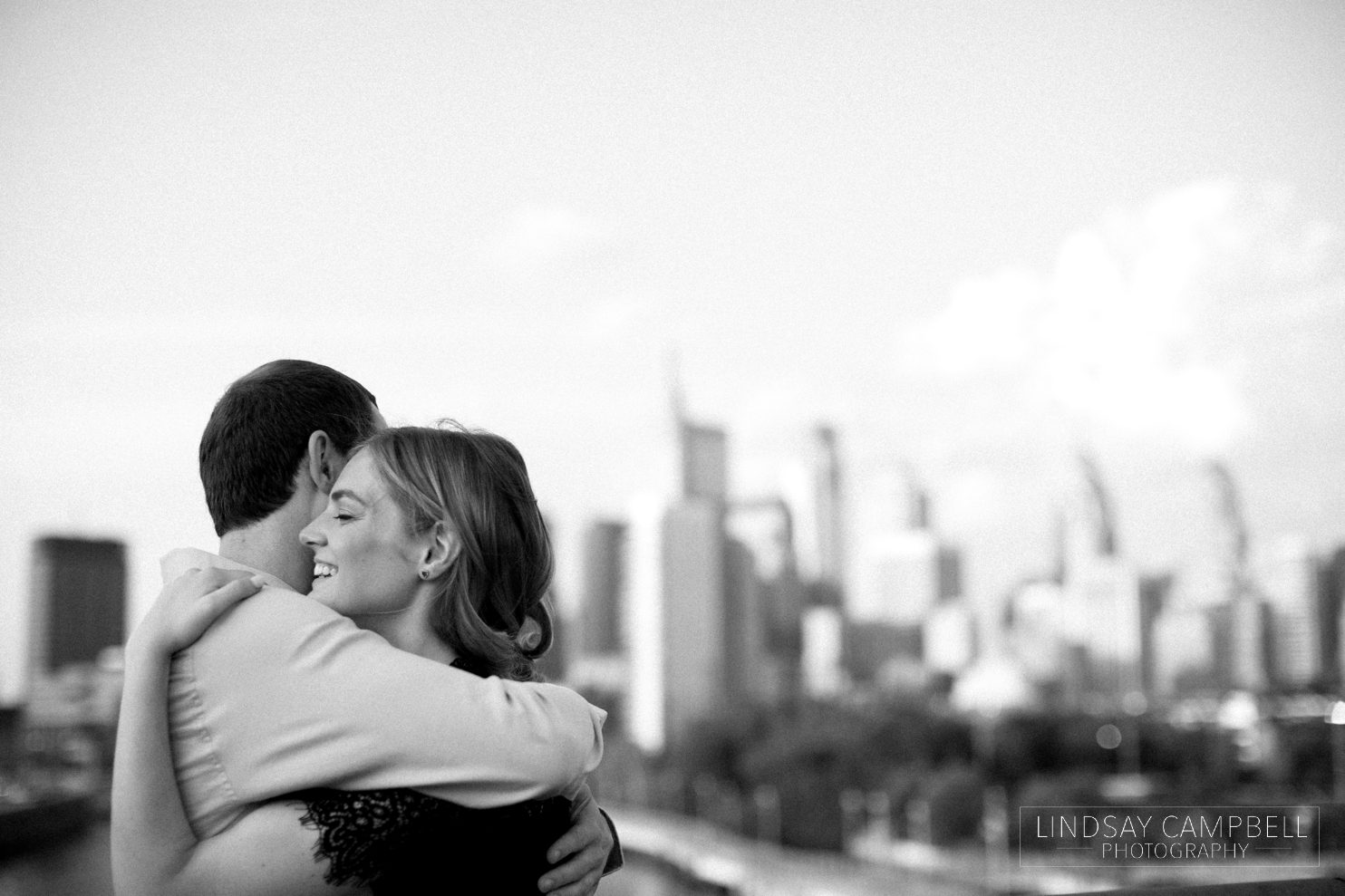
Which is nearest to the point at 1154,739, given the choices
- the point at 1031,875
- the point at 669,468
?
the point at 1031,875

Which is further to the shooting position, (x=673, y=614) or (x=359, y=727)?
(x=673, y=614)

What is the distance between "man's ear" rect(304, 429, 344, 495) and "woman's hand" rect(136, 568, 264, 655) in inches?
7.1

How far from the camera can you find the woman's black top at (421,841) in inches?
40.0

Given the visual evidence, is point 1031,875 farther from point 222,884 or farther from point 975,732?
point 222,884

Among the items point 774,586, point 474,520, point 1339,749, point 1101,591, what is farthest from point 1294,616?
point 474,520

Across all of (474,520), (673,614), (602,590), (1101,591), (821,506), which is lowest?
(673,614)

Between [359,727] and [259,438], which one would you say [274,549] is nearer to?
[259,438]

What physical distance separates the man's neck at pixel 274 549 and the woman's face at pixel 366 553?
58 mm

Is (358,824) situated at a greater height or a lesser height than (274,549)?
lesser

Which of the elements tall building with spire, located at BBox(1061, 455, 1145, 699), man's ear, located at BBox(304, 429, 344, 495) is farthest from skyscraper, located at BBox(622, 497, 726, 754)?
man's ear, located at BBox(304, 429, 344, 495)

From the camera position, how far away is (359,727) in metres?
1.00

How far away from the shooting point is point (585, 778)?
3.94 feet

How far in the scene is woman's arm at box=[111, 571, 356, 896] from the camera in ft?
3.32

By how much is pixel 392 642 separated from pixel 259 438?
221mm
